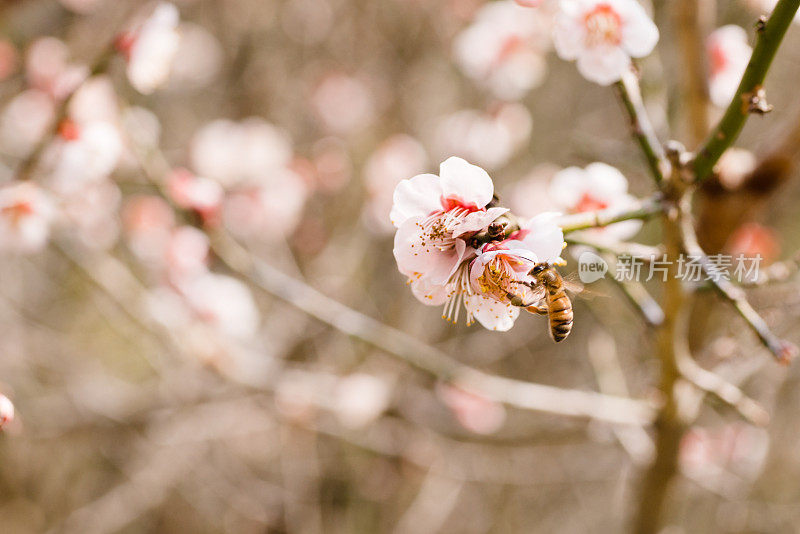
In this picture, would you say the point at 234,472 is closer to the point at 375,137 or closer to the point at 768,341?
the point at 375,137

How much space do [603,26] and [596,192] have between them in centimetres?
38

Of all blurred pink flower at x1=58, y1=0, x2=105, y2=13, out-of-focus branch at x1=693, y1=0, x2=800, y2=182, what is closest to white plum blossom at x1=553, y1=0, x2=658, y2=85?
out-of-focus branch at x1=693, y1=0, x2=800, y2=182

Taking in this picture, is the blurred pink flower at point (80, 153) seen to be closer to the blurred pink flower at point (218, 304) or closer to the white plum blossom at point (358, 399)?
the blurred pink flower at point (218, 304)

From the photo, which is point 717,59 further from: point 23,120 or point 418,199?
point 23,120

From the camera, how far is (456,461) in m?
3.86

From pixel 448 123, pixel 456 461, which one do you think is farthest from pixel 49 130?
pixel 456 461

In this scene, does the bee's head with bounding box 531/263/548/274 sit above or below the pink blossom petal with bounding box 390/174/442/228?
below

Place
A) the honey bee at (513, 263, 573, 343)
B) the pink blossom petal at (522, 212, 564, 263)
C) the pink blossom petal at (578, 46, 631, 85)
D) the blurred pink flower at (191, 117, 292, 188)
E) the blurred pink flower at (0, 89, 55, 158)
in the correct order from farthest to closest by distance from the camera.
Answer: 1. the blurred pink flower at (191, 117, 292, 188)
2. the blurred pink flower at (0, 89, 55, 158)
3. the pink blossom petal at (578, 46, 631, 85)
4. the honey bee at (513, 263, 573, 343)
5. the pink blossom petal at (522, 212, 564, 263)

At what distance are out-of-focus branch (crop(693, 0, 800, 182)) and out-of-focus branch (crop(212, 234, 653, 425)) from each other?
1005mm

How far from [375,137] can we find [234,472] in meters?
2.56

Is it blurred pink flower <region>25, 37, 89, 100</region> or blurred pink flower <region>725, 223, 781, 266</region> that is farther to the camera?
blurred pink flower <region>25, 37, 89, 100</region>

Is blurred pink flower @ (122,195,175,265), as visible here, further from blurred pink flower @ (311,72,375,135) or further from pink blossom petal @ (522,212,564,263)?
pink blossom petal @ (522,212,564,263)

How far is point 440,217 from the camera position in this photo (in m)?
1.00

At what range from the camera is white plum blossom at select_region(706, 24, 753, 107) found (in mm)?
1929
